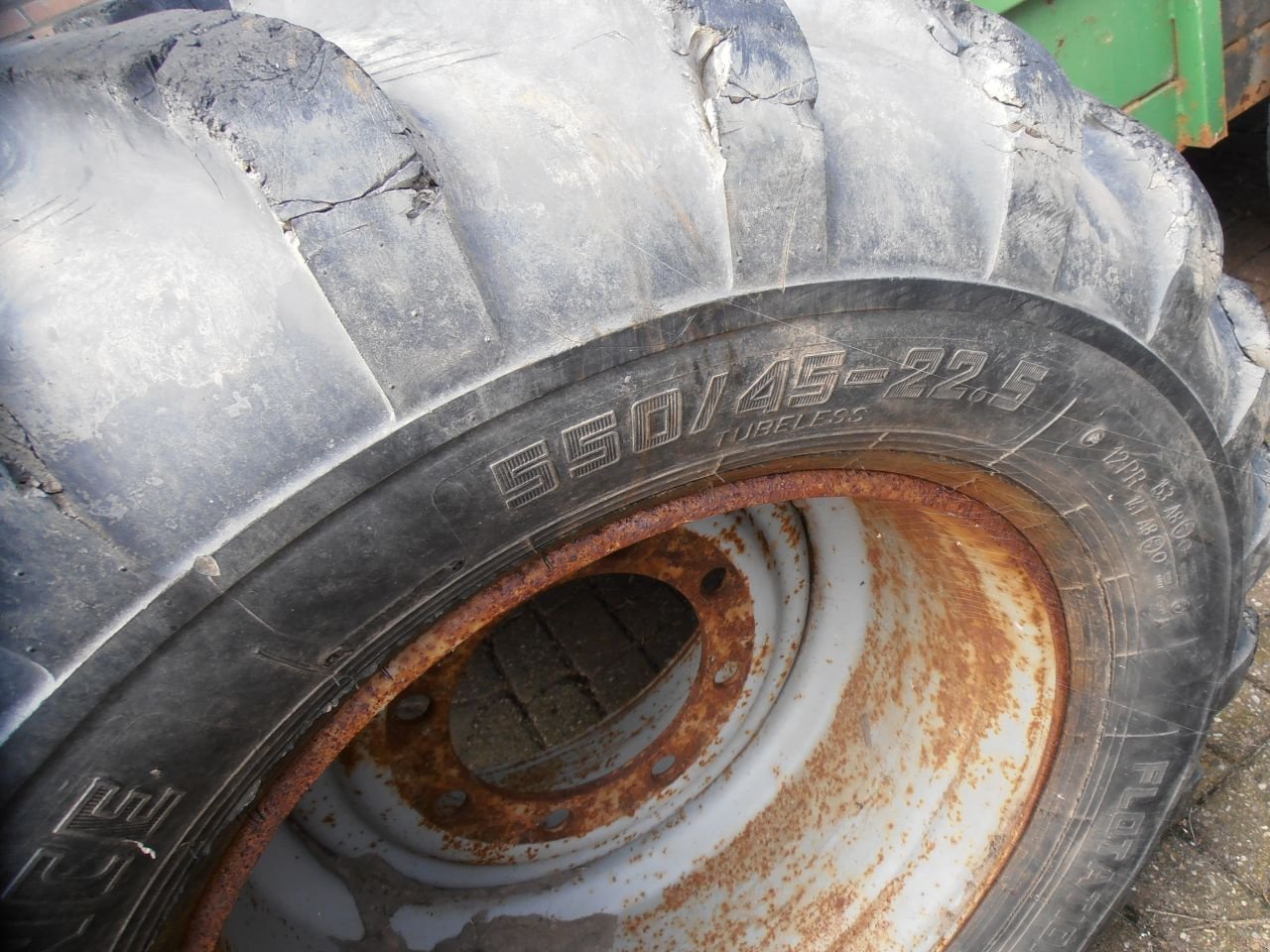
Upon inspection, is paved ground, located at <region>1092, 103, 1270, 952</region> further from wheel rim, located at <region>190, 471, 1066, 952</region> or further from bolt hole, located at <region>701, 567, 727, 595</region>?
bolt hole, located at <region>701, 567, 727, 595</region>

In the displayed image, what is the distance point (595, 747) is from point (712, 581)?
41cm

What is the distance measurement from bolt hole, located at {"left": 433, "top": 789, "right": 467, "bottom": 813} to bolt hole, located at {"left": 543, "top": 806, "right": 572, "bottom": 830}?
5.5 inches

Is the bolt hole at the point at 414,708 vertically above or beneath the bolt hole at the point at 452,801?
above

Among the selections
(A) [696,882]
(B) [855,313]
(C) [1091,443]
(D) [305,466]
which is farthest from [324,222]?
(A) [696,882]

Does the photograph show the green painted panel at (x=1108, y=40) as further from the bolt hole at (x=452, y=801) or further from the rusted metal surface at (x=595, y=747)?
the bolt hole at (x=452, y=801)

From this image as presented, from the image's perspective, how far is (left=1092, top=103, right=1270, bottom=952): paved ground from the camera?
1502 mm

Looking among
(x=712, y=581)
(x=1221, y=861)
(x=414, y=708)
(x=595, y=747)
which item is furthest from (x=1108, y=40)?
(x=414, y=708)

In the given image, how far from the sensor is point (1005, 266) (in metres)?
0.82

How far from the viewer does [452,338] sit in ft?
2.05

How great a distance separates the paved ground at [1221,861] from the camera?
4.93 feet

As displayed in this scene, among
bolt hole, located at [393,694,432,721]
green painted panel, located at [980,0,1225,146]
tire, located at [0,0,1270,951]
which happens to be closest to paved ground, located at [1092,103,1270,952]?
tire, located at [0,0,1270,951]

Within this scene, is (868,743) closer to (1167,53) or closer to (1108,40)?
(1108,40)

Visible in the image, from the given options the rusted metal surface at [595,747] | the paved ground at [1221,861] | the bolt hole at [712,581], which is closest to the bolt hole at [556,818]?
the rusted metal surface at [595,747]

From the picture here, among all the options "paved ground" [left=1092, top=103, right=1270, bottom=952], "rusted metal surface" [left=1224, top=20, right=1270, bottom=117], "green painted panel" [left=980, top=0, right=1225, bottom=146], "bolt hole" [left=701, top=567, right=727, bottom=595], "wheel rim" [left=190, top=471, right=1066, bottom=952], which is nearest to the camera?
"wheel rim" [left=190, top=471, right=1066, bottom=952]
